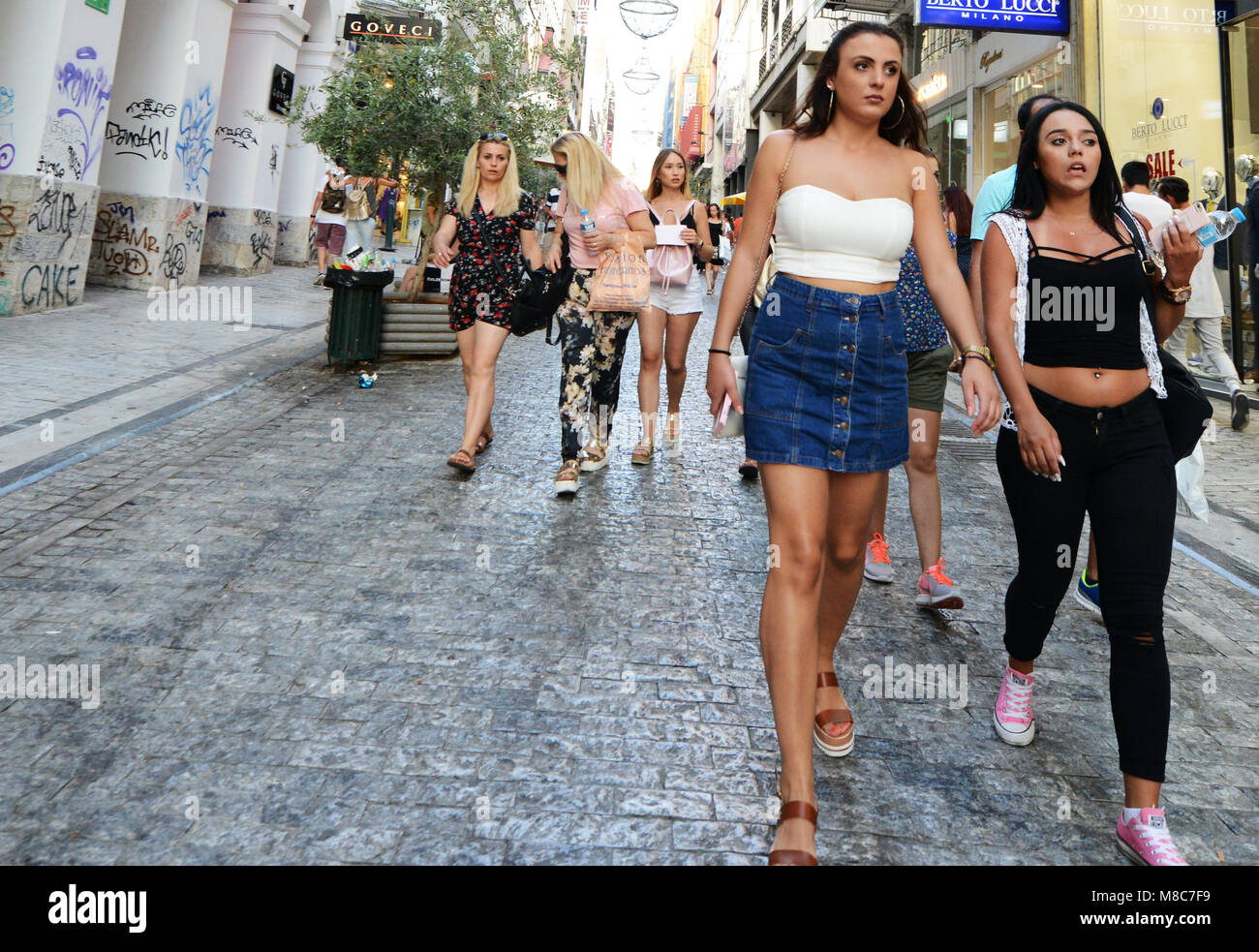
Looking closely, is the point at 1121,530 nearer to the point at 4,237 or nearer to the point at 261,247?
the point at 4,237

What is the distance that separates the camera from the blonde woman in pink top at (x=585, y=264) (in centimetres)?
576

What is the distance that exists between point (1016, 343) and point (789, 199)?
759 millimetres

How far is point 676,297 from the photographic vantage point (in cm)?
664

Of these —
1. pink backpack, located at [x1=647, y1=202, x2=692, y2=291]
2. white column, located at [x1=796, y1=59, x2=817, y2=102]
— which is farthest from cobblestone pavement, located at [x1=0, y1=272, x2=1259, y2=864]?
white column, located at [x1=796, y1=59, x2=817, y2=102]

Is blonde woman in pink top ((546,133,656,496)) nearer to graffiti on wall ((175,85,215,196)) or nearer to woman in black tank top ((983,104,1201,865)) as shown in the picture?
woman in black tank top ((983,104,1201,865))

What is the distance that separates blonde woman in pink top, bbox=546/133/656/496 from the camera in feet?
18.9

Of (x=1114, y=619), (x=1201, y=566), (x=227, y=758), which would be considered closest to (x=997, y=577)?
(x=1201, y=566)

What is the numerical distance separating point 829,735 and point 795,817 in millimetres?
606

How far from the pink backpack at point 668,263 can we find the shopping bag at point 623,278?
2.22 ft

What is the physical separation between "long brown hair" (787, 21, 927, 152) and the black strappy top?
0.48 meters

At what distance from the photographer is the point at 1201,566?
5031 millimetres
